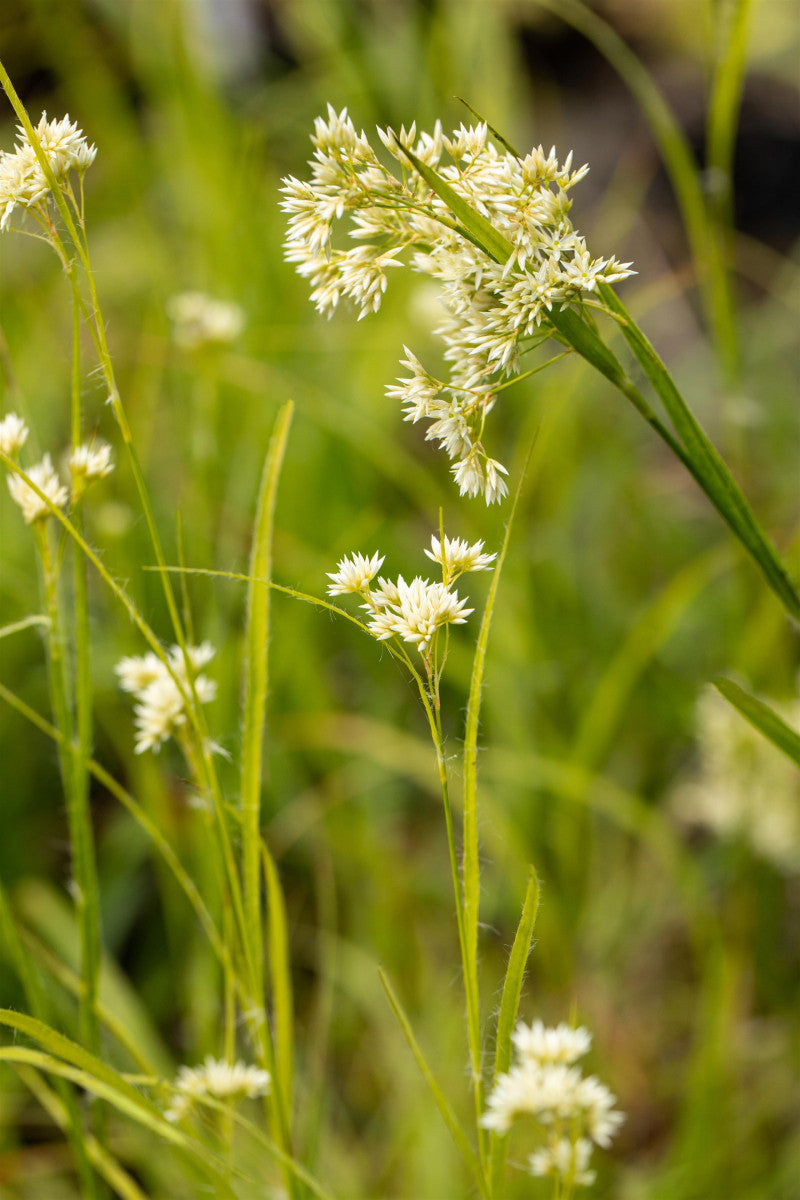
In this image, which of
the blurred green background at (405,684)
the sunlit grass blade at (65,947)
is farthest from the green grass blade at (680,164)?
→ the sunlit grass blade at (65,947)

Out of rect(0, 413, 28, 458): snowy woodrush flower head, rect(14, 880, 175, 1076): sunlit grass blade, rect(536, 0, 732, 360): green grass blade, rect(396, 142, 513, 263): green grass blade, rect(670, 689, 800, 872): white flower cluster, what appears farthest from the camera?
rect(670, 689, 800, 872): white flower cluster

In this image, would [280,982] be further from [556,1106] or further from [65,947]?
[65,947]

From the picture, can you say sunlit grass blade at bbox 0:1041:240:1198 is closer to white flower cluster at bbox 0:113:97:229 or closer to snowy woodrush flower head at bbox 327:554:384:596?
snowy woodrush flower head at bbox 327:554:384:596

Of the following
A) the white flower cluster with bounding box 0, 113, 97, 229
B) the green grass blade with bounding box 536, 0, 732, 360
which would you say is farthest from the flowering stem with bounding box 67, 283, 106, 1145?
the green grass blade with bounding box 536, 0, 732, 360

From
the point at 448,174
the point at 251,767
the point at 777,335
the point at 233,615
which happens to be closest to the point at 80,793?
the point at 251,767

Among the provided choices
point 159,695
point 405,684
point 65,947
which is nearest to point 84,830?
point 159,695
